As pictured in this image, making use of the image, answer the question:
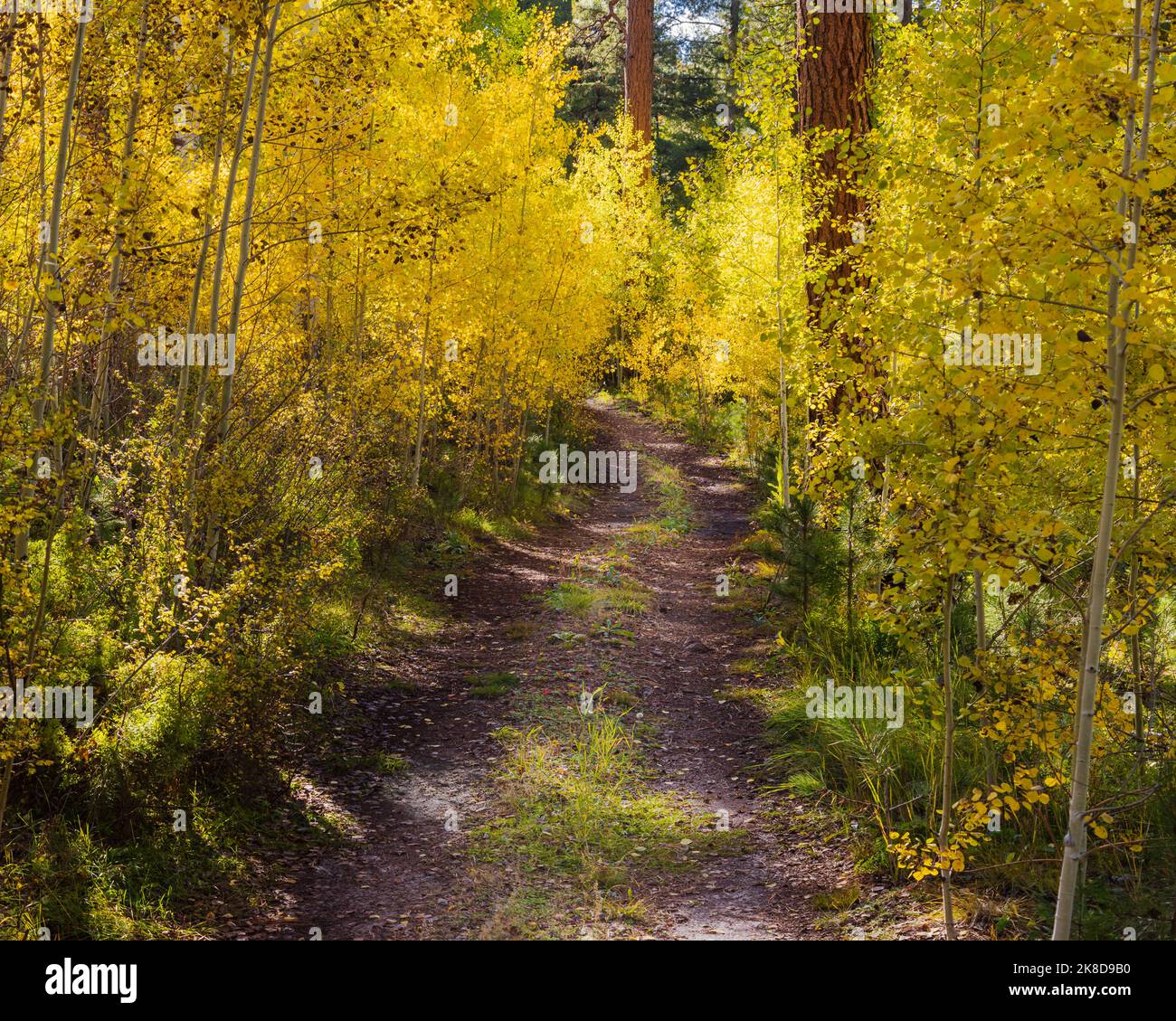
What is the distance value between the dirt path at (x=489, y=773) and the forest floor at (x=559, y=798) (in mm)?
14

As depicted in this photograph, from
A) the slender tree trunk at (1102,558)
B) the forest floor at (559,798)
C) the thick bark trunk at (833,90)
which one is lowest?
the forest floor at (559,798)

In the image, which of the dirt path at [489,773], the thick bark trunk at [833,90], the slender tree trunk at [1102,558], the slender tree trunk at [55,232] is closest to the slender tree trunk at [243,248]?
the slender tree trunk at [55,232]

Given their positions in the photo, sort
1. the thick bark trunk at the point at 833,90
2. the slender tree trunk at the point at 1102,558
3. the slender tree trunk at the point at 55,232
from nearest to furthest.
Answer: the slender tree trunk at the point at 1102,558 → the slender tree trunk at the point at 55,232 → the thick bark trunk at the point at 833,90

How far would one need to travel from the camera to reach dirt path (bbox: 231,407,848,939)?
173 inches

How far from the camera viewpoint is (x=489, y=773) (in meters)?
6.01

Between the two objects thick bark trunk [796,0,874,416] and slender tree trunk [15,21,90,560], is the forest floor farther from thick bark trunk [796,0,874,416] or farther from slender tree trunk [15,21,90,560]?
thick bark trunk [796,0,874,416]

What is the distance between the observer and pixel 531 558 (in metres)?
11.9

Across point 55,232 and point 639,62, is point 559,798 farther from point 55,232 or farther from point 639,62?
point 639,62

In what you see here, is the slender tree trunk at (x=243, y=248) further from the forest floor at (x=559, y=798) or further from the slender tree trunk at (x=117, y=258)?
the forest floor at (x=559, y=798)

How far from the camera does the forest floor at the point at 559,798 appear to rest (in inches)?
172

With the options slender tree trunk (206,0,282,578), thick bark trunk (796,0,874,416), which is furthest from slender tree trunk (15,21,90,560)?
thick bark trunk (796,0,874,416)

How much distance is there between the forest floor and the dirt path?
0.01 meters

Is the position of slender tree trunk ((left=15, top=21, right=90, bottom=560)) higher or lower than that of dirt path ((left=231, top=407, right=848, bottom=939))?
higher
